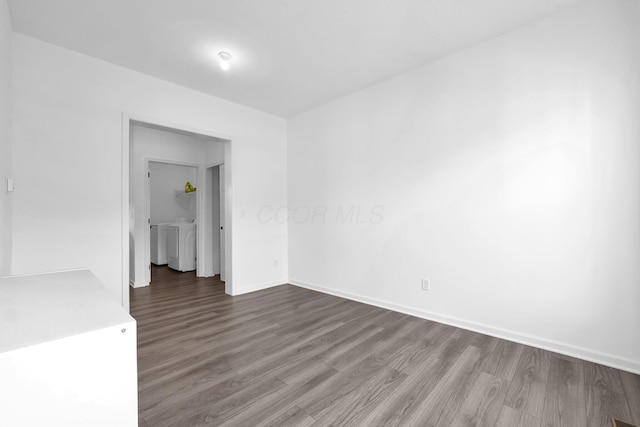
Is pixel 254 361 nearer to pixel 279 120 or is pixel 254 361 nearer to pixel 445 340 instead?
pixel 445 340

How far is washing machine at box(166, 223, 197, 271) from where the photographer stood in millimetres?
5684

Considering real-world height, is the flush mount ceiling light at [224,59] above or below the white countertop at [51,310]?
above

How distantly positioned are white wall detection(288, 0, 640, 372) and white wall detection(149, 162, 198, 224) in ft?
18.3

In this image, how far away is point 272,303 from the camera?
351cm

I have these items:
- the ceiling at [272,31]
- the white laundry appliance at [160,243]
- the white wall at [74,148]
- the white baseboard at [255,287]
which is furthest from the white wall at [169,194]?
the ceiling at [272,31]

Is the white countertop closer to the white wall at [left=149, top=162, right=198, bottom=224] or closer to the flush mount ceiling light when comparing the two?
the flush mount ceiling light

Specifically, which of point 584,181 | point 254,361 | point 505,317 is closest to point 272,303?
point 254,361

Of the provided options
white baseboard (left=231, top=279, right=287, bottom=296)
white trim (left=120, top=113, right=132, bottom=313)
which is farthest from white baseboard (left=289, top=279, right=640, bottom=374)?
white trim (left=120, top=113, right=132, bottom=313)

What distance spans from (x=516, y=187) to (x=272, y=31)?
2534 mm

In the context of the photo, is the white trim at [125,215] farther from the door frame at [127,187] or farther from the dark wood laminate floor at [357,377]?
the dark wood laminate floor at [357,377]

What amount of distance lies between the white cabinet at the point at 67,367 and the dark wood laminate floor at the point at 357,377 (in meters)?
0.85

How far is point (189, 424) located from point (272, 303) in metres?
2.04

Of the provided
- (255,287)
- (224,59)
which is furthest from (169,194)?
(224,59)

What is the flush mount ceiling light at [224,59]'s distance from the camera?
275cm
